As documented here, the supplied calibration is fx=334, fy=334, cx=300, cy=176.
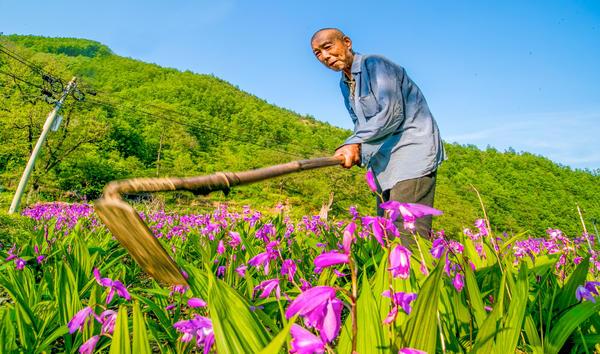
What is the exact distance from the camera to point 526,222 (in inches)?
1323

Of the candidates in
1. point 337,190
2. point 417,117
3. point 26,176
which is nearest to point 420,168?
point 417,117

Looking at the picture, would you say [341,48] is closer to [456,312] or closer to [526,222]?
[456,312]

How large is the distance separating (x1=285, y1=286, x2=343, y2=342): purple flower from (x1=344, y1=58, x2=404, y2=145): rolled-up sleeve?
1368 millimetres

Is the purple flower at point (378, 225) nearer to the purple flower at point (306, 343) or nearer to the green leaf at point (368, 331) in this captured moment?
the green leaf at point (368, 331)

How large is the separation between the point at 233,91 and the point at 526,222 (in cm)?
4888

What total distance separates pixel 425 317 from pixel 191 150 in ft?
125

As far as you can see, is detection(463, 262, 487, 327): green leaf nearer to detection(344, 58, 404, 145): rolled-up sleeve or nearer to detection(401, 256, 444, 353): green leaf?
detection(401, 256, 444, 353): green leaf

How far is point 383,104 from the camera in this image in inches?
77.2

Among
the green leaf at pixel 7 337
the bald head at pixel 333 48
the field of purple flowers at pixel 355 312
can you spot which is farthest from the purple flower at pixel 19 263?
the bald head at pixel 333 48

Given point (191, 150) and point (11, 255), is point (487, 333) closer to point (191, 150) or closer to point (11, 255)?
point (11, 255)

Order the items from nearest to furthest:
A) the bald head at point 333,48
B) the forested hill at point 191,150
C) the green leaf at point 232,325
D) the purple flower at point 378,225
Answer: the green leaf at point 232,325 → the purple flower at point 378,225 → the bald head at point 333,48 → the forested hill at point 191,150

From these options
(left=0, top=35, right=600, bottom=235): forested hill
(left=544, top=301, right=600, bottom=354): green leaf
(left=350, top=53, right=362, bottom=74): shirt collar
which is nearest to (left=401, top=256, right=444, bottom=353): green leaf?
(left=544, top=301, right=600, bottom=354): green leaf

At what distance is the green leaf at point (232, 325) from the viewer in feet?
2.25

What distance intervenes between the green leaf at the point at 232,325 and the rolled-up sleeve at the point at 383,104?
4.29 feet
